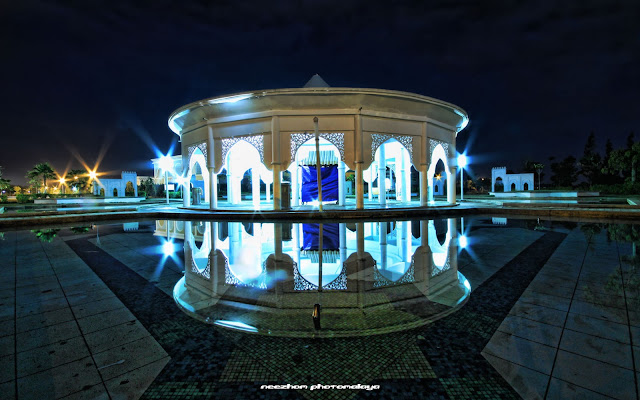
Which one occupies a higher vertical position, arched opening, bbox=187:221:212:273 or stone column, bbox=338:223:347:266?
arched opening, bbox=187:221:212:273

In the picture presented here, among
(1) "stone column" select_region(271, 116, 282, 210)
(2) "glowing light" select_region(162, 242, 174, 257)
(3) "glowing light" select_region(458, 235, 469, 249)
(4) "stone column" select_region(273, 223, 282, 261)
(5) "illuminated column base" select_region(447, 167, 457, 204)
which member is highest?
(1) "stone column" select_region(271, 116, 282, 210)

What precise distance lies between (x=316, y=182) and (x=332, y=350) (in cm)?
1282

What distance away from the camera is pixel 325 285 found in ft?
8.44

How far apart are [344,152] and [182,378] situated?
8.92 m

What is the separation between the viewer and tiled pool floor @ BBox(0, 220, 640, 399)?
1223mm

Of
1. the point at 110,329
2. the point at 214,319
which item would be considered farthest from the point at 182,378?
the point at 110,329

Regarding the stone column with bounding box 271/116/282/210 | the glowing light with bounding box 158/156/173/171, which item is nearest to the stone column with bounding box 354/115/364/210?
the stone column with bounding box 271/116/282/210

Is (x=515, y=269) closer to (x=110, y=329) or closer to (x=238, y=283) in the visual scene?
(x=238, y=283)

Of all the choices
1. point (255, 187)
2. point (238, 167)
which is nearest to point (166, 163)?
point (238, 167)

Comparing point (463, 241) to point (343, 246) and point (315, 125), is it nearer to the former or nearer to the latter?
point (343, 246)

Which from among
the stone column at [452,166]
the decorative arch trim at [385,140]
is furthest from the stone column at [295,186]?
the stone column at [452,166]

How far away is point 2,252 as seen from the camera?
166 inches

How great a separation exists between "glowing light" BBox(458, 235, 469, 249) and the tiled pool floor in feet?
5.58

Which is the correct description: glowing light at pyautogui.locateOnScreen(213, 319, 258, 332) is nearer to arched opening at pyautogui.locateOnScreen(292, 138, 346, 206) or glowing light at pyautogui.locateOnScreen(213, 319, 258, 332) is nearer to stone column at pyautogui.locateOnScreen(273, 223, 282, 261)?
stone column at pyautogui.locateOnScreen(273, 223, 282, 261)
